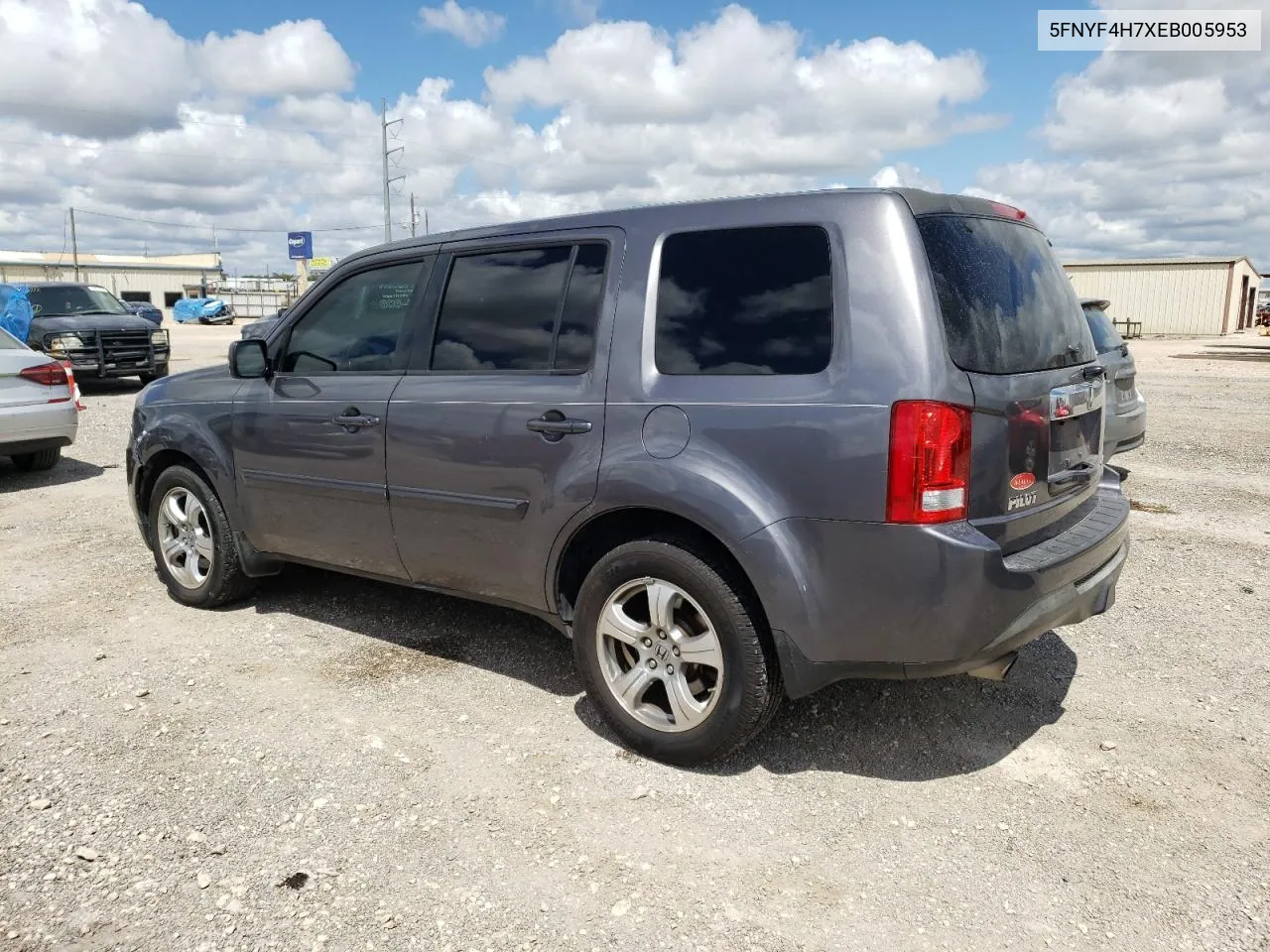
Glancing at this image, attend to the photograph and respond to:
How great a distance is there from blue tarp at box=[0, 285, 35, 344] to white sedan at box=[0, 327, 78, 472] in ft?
24.8

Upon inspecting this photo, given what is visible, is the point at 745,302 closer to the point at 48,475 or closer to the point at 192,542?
the point at 192,542

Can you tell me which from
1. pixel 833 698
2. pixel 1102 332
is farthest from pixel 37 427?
pixel 1102 332

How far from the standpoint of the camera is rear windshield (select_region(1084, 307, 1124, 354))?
8.10 metres

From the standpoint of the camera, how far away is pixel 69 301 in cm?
1695

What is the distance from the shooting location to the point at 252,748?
3.58 m

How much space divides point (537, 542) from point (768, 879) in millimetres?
1463

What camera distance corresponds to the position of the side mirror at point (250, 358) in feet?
15.0

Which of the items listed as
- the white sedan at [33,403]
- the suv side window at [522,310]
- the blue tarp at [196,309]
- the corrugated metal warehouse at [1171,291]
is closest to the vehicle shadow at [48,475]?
the white sedan at [33,403]

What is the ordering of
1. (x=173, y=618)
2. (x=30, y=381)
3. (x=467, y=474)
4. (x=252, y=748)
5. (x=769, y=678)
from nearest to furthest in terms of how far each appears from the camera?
(x=769, y=678) → (x=252, y=748) → (x=467, y=474) → (x=173, y=618) → (x=30, y=381)

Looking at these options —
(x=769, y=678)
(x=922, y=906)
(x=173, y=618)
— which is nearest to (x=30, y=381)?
(x=173, y=618)

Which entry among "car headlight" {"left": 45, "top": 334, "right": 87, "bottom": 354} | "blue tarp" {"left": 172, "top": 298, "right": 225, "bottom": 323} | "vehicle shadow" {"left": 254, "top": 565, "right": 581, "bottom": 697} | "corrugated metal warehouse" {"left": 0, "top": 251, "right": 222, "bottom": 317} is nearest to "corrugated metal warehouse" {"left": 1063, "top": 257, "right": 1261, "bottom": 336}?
"car headlight" {"left": 45, "top": 334, "right": 87, "bottom": 354}

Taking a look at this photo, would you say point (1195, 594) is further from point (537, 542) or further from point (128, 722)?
point (128, 722)

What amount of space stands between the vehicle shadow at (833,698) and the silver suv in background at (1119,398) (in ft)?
12.2

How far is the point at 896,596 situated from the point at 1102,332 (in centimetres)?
650
